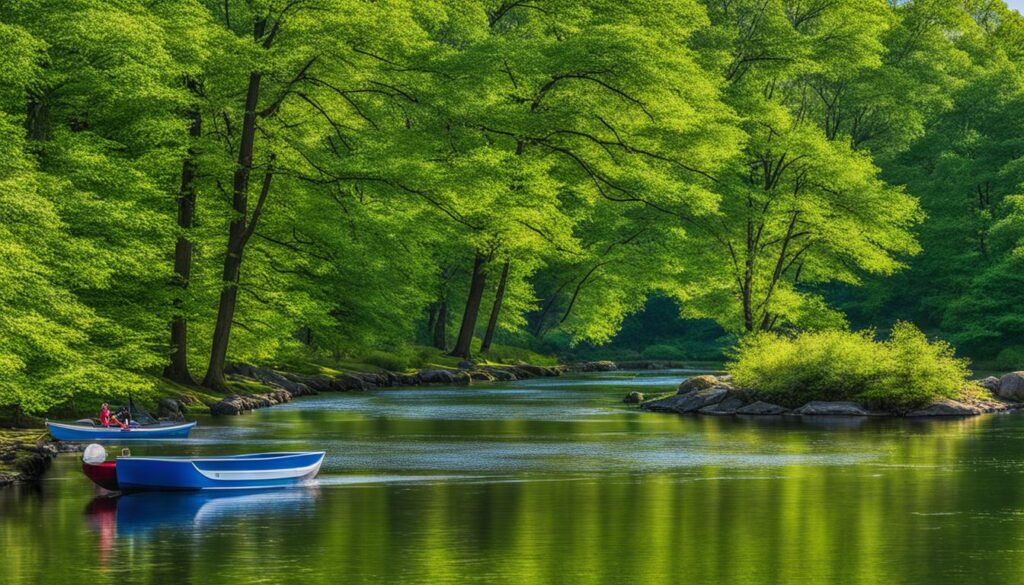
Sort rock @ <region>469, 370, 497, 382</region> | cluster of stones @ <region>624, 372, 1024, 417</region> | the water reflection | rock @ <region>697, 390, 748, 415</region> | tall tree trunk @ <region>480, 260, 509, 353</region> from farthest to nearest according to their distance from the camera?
1. tall tree trunk @ <region>480, 260, 509, 353</region>
2. rock @ <region>469, 370, 497, 382</region>
3. rock @ <region>697, 390, 748, 415</region>
4. cluster of stones @ <region>624, 372, 1024, 417</region>
5. the water reflection

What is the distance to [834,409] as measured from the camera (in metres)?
46.2

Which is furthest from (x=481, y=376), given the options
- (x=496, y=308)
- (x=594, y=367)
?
(x=594, y=367)

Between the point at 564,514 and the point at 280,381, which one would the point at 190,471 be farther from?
the point at 280,381

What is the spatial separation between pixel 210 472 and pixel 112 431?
10.8 metres

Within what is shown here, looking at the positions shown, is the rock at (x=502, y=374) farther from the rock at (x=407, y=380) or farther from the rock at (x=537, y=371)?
the rock at (x=407, y=380)

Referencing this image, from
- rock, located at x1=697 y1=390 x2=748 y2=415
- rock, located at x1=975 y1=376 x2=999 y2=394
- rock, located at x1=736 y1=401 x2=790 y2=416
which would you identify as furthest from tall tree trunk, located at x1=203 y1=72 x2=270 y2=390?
rock, located at x1=975 y1=376 x2=999 y2=394

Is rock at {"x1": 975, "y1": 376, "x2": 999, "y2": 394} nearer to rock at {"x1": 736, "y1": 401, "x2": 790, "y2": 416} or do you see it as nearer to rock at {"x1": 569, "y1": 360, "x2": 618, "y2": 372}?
rock at {"x1": 736, "y1": 401, "x2": 790, "y2": 416}

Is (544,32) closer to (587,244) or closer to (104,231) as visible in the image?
(587,244)

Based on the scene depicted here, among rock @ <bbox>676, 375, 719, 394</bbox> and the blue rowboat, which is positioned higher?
rock @ <bbox>676, 375, 719, 394</bbox>

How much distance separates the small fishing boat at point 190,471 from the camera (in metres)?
25.5

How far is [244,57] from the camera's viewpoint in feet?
157

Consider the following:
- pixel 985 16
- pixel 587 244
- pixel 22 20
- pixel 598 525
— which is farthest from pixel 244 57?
pixel 985 16

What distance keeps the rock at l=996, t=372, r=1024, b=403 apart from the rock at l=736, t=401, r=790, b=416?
33.6 feet

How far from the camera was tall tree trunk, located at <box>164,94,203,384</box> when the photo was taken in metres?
50.4
